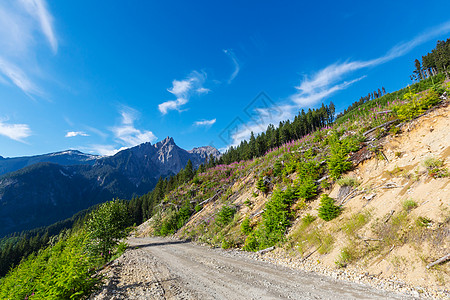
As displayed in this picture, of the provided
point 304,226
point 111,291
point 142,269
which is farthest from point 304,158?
point 111,291

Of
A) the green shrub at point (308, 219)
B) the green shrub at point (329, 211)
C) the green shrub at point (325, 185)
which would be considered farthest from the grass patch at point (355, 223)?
the green shrub at point (325, 185)

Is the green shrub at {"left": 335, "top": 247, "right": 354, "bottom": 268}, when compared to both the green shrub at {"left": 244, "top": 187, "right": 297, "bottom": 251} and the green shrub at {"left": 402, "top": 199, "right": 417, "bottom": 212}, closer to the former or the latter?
the green shrub at {"left": 402, "top": 199, "right": 417, "bottom": 212}

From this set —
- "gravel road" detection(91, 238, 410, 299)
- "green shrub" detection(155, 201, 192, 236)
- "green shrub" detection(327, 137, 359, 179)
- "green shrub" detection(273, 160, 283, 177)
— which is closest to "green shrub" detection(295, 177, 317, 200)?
"green shrub" detection(327, 137, 359, 179)

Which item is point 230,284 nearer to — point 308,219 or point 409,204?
point 308,219

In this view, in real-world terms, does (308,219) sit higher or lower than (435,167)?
lower

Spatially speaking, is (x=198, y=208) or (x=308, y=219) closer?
(x=308, y=219)

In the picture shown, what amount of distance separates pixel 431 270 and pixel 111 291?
35.1 feet

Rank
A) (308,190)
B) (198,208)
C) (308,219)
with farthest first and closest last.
A: (198,208)
(308,190)
(308,219)

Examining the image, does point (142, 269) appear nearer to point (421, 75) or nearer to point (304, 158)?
point (304, 158)

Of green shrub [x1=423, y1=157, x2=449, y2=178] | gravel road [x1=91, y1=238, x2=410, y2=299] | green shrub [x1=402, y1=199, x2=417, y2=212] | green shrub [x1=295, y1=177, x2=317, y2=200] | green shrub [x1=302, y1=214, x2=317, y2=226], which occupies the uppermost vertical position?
green shrub [x1=423, y1=157, x2=449, y2=178]

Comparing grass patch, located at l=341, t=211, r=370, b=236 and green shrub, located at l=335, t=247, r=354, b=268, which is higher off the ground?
grass patch, located at l=341, t=211, r=370, b=236

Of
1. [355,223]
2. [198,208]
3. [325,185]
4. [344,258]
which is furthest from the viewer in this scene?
[198,208]

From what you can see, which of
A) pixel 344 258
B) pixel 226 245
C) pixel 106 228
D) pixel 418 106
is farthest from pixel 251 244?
pixel 418 106

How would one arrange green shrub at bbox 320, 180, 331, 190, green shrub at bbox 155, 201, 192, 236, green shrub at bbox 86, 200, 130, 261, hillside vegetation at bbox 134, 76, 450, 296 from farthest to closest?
green shrub at bbox 155, 201, 192, 236 < green shrub at bbox 86, 200, 130, 261 < green shrub at bbox 320, 180, 331, 190 < hillside vegetation at bbox 134, 76, 450, 296
